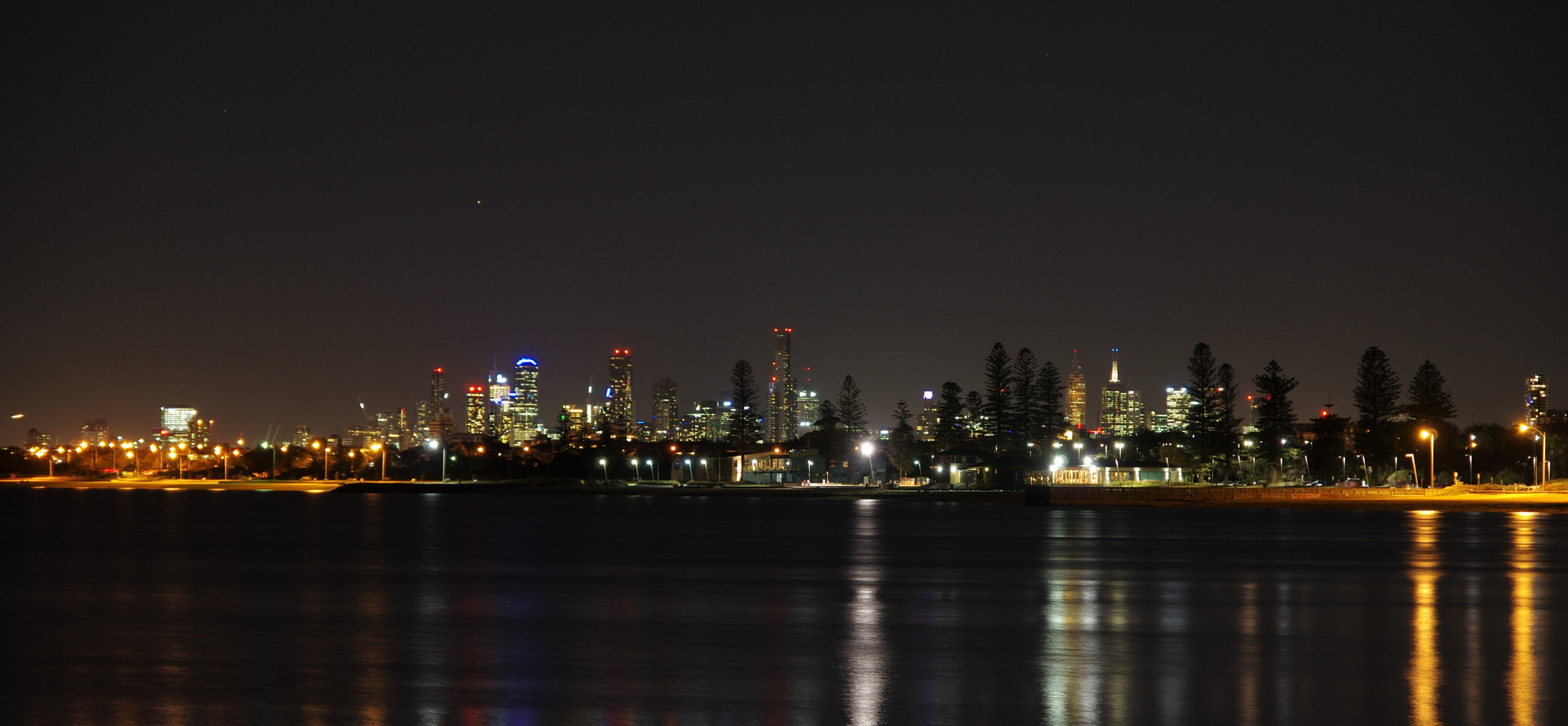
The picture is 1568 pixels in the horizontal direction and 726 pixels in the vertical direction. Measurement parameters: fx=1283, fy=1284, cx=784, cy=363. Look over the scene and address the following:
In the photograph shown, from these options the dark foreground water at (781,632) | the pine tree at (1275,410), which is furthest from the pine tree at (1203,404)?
the dark foreground water at (781,632)

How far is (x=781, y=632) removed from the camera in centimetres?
1769

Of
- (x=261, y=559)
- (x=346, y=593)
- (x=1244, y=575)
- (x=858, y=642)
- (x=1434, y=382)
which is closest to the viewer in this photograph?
(x=858, y=642)

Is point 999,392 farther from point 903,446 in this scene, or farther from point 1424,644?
point 1424,644

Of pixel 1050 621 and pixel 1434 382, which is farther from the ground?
pixel 1434 382

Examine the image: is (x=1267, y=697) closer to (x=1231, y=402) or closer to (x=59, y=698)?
(x=59, y=698)

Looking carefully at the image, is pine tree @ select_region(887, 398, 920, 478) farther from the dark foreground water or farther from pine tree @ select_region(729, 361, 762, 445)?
the dark foreground water

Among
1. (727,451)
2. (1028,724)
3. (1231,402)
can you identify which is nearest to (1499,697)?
(1028,724)

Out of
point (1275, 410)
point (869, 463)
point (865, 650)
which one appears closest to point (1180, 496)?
point (1275, 410)

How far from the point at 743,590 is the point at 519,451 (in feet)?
478

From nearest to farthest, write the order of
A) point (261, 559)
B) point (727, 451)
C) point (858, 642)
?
point (858, 642)
point (261, 559)
point (727, 451)

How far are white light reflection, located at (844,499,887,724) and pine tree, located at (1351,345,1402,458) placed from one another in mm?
78725

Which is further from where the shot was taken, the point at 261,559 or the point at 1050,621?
the point at 261,559

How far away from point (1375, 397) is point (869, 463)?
184 feet

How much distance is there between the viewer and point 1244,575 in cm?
2766
